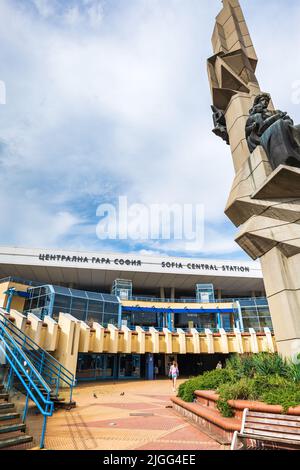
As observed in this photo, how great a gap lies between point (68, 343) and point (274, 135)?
53.5ft

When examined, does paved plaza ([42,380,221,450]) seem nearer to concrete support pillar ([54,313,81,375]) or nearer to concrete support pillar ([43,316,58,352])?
concrete support pillar ([43,316,58,352])

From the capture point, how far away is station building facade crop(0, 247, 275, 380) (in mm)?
22328

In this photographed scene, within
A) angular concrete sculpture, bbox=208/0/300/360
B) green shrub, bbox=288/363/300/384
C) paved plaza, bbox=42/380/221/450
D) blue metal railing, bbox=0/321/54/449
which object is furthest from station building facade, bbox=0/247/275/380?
green shrub, bbox=288/363/300/384

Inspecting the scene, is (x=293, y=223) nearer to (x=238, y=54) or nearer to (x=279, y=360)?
(x=279, y=360)

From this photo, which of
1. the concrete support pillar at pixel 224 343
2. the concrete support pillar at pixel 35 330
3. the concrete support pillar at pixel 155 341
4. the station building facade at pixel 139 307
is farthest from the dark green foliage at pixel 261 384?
the concrete support pillar at pixel 224 343

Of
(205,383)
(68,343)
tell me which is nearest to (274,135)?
(205,383)

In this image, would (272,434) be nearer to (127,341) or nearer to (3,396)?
(3,396)

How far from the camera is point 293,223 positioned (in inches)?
270

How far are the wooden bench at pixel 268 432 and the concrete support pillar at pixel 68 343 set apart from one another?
14987 mm

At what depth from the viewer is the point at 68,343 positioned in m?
17.2

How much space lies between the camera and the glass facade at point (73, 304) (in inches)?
992

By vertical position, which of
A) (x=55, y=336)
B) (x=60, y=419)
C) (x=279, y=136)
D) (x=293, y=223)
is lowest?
(x=60, y=419)

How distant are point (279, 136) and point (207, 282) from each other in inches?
1408
